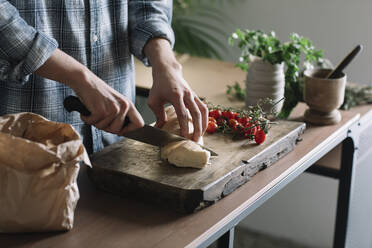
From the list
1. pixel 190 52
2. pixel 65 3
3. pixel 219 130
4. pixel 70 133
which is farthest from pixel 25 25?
pixel 190 52

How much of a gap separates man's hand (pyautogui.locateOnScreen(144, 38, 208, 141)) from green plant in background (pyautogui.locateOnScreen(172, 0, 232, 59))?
1.70m

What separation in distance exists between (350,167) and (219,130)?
692mm

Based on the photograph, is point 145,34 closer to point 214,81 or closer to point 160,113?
point 160,113

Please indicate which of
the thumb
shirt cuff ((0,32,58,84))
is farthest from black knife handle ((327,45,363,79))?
shirt cuff ((0,32,58,84))

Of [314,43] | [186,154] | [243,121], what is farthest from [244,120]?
[314,43]

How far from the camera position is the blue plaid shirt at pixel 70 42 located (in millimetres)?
1290

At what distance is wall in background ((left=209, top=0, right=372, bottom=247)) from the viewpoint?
2.98 metres

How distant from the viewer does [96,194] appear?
1.30 meters

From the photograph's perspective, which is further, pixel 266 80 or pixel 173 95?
pixel 266 80

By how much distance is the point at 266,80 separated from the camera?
6.19 feet

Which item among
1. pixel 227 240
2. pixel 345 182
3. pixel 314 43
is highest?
pixel 314 43

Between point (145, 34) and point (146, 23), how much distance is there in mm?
44

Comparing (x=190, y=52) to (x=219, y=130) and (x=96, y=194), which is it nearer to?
(x=219, y=130)

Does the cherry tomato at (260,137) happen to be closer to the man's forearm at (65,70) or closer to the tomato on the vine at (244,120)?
the tomato on the vine at (244,120)
